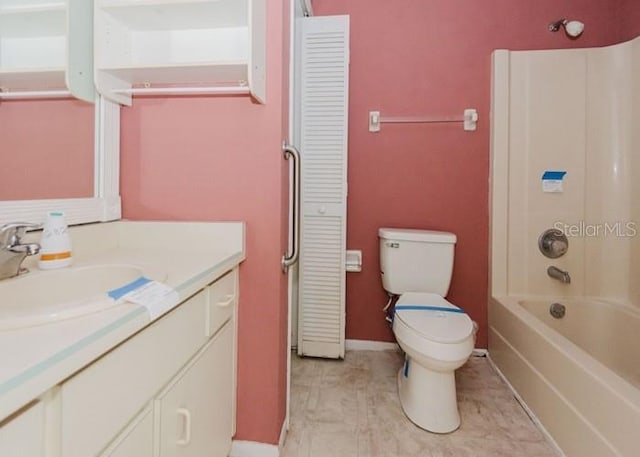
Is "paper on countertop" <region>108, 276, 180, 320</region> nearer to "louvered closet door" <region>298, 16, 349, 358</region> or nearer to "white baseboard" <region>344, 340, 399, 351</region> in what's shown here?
"louvered closet door" <region>298, 16, 349, 358</region>

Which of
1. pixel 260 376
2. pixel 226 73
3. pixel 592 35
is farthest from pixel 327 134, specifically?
pixel 592 35

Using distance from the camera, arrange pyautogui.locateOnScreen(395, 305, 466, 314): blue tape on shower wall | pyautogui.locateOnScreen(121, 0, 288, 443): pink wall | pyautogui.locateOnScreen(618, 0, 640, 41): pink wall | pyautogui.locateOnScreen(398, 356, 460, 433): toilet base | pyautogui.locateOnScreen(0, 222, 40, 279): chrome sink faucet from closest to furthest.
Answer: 1. pyautogui.locateOnScreen(0, 222, 40, 279): chrome sink faucet
2. pyautogui.locateOnScreen(121, 0, 288, 443): pink wall
3. pyautogui.locateOnScreen(398, 356, 460, 433): toilet base
4. pyautogui.locateOnScreen(395, 305, 466, 314): blue tape on shower wall
5. pyautogui.locateOnScreen(618, 0, 640, 41): pink wall

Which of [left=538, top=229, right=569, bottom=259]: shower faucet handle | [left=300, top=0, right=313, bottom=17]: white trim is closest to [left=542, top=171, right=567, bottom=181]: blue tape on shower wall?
[left=538, top=229, right=569, bottom=259]: shower faucet handle

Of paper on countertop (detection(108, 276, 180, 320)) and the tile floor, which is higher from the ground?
paper on countertop (detection(108, 276, 180, 320))

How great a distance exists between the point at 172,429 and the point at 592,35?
2.89 metres

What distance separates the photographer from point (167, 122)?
1.31m

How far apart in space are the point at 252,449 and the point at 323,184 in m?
1.39

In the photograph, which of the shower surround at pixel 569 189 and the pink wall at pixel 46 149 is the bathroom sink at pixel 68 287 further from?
the shower surround at pixel 569 189

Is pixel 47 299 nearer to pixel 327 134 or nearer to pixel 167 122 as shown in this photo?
pixel 167 122

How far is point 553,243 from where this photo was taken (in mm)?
2076

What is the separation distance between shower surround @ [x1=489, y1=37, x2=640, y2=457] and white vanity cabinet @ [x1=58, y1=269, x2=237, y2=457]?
5.02 feet

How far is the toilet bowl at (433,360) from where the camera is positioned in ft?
4.79

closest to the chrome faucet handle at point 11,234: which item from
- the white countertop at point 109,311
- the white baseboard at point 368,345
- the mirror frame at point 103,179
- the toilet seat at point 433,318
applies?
the white countertop at point 109,311

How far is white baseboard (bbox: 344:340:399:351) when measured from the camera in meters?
2.29
